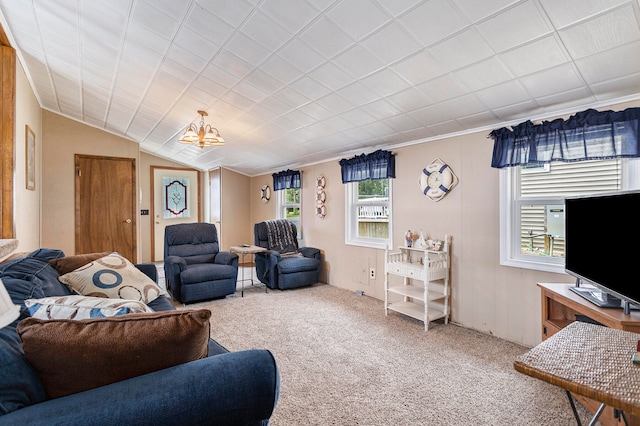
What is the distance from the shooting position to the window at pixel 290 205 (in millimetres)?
5886

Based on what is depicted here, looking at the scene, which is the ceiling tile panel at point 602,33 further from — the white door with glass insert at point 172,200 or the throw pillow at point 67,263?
the white door with glass insert at point 172,200

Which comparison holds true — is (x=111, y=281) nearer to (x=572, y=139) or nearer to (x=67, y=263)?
(x=67, y=263)

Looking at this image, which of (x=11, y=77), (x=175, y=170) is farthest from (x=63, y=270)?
(x=175, y=170)

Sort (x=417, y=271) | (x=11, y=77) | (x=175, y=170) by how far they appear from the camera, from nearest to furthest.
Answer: (x=11, y=77)
(x=417, y=271)
(x=175, y=170)

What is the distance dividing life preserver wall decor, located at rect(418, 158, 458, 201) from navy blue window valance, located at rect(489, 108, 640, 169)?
0.50 metres

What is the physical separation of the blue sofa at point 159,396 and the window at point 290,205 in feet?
15.6

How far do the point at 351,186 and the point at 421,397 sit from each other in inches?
122

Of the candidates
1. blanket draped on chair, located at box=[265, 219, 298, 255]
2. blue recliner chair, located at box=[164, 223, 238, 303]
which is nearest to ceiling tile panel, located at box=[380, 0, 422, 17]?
blue recliner chair, located at box=[164, 223, 238, 303]

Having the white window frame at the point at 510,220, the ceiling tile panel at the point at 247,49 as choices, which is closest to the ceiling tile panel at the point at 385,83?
the ceiling tile panel at the point at 247,49

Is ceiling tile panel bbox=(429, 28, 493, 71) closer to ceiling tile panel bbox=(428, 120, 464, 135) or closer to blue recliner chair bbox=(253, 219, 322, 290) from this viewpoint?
ceiling tile panel bbox=(428, 120, 464, 135)

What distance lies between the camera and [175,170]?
729cm

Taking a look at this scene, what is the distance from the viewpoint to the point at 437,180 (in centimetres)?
340

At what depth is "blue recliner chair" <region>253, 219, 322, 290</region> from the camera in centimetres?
461

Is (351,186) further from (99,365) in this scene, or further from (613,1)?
(99,365)
